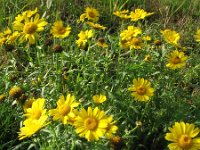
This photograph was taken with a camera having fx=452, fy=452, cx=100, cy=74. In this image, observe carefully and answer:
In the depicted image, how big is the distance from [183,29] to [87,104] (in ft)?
5.99

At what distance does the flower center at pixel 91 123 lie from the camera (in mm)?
1717

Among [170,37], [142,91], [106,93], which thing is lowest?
[106,93]

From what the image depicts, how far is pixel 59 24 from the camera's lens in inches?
97.0

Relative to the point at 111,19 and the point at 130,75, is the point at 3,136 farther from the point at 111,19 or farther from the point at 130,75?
the point at 111,19

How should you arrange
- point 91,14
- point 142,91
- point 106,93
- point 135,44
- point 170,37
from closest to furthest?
1. point 142,91
2. point 106,93
3. point 135,44
4. point 170,37
5. point 91,14

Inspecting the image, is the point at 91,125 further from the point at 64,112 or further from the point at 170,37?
the point at 170,37

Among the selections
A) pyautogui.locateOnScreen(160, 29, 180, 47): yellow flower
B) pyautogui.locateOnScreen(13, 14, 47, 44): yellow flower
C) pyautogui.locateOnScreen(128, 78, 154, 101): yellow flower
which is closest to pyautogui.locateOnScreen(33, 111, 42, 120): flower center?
pyautogui.locateOnScreen(128, 78, 154, 101): yellow flower

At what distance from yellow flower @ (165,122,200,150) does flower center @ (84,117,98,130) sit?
0.94 ft

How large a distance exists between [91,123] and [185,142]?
38 centimetres

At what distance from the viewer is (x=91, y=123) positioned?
1732 mm

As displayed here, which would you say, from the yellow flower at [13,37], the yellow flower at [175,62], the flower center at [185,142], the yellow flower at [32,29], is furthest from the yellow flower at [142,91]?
the yellow flower at [13,37]

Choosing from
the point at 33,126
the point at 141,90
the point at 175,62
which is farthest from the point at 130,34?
the point at 33,126

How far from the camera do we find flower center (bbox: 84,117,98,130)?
1.72 m

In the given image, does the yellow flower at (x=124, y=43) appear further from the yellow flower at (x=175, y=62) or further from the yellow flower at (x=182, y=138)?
the yellow flower at (x=182, y=138)
